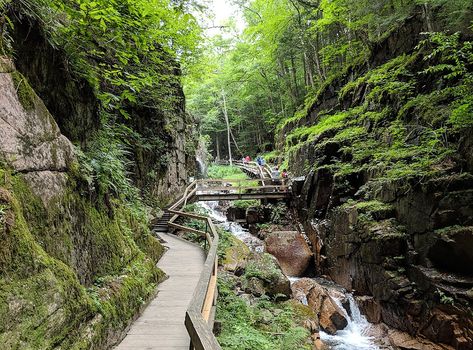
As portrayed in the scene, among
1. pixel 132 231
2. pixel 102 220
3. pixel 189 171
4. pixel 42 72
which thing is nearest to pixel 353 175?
pixel 132 231

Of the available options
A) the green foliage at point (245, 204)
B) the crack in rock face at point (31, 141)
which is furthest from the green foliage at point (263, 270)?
the green foliage at point (245, 204)

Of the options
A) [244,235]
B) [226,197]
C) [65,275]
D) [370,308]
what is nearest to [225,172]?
[226,197]

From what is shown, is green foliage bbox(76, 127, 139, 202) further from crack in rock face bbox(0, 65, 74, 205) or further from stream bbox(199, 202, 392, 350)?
stream bbox(199, 202, 392, 350)

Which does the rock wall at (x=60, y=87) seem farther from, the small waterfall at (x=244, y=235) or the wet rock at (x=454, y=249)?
the wet rock at (x=454, y=249)

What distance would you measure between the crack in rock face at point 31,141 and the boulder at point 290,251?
959 centimetres

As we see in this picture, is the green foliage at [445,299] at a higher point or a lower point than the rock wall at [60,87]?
lower

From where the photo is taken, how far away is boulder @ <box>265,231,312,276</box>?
11.8 metres

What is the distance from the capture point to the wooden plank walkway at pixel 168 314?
4023 millimetres

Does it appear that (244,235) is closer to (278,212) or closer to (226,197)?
(278,212)

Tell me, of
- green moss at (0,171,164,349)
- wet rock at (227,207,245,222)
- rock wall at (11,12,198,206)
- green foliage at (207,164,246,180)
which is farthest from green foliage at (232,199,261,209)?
green moss at (0,171,164,349)

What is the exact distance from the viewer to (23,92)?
3637 mm

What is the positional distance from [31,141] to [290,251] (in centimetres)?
1043

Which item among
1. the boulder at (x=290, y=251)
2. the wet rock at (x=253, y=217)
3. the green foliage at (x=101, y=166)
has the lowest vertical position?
the boulder at (x=290, y=251)

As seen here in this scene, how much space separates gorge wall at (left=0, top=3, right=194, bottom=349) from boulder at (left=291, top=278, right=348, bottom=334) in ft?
15.6
